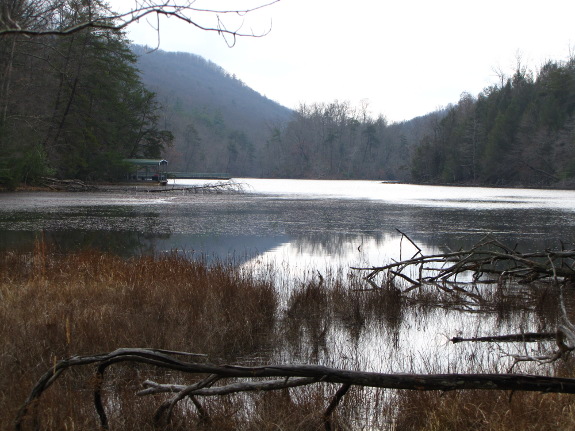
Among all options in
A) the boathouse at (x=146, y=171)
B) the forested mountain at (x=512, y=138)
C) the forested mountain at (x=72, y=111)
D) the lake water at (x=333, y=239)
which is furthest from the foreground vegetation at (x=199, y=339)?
the forested mountain at (x=512, y=138)

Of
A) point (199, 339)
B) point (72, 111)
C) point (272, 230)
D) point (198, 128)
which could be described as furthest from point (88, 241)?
point (198, 128)

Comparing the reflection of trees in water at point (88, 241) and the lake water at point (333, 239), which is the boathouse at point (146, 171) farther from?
the reflection of trees in water at point (88, 241)

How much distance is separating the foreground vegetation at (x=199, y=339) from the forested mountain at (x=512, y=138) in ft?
240

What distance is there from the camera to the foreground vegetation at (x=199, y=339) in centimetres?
411

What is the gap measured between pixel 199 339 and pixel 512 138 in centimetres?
9346

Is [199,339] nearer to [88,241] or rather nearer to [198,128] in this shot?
[88,241]

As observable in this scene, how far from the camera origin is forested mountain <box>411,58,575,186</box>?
8081 centimetres

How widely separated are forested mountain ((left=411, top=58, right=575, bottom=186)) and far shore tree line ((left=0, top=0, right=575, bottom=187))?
20cm

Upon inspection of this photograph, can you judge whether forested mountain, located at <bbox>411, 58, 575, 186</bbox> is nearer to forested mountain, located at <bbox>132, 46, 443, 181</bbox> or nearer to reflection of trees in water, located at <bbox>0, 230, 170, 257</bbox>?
forested mountain, located at <bbox>132, 46, 443, 181</bbox>

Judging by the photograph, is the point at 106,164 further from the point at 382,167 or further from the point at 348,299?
the point at 382,167

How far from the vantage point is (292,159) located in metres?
160

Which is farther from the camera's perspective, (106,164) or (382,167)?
(382,167)

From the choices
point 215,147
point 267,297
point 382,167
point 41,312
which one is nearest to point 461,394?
point 267,297

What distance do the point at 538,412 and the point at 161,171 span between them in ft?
207
